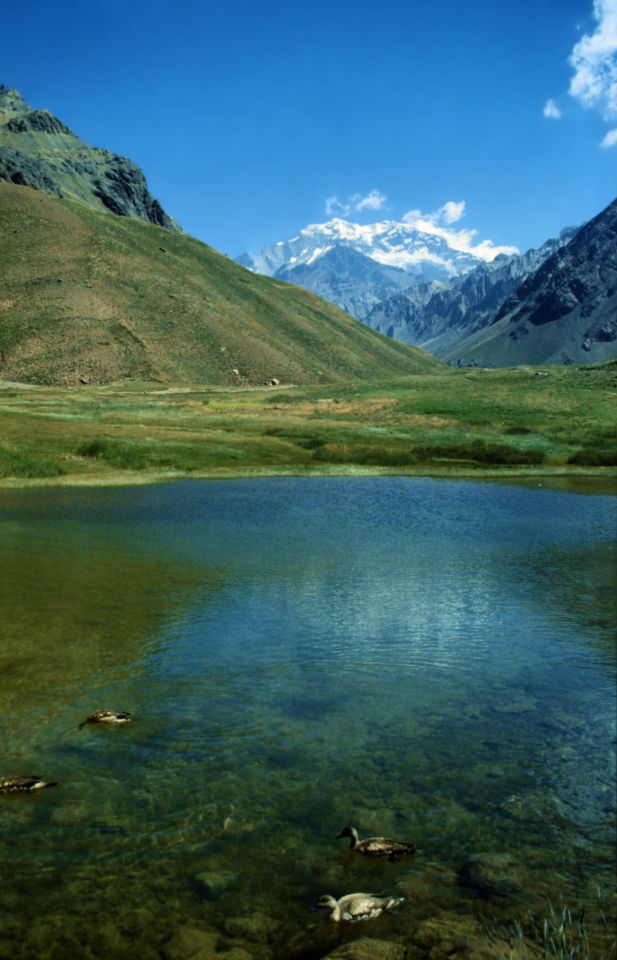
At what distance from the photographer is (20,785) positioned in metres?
10.1

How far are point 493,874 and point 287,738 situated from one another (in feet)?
→ 14.1

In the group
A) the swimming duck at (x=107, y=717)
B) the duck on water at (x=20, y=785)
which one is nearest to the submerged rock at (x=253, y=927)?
the duck on water at (x=20, y=785)

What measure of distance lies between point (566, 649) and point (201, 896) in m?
11.1

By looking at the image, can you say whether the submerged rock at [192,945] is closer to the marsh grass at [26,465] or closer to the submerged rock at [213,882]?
the submerged rock at [213,882]

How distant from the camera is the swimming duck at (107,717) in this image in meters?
12.4

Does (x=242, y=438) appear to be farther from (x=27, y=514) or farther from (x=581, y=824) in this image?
(x=581, y=824)

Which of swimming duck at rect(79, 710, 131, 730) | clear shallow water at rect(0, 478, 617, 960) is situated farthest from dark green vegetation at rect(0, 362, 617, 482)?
swimming duck at rect(79, 710, 131, 730)

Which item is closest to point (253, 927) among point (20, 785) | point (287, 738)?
point (20, 785)

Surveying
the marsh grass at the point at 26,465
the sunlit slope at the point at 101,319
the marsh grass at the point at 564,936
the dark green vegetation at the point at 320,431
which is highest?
the sunlit slope at the point at 101,319

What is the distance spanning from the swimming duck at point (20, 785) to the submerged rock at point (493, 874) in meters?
5.66

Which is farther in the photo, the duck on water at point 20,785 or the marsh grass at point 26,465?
the marsh grass at point 26,465

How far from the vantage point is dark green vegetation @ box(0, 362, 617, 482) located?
5741 cm

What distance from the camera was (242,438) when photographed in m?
71.8

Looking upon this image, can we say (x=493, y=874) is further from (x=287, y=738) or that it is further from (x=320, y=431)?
(x=320, y=431)
